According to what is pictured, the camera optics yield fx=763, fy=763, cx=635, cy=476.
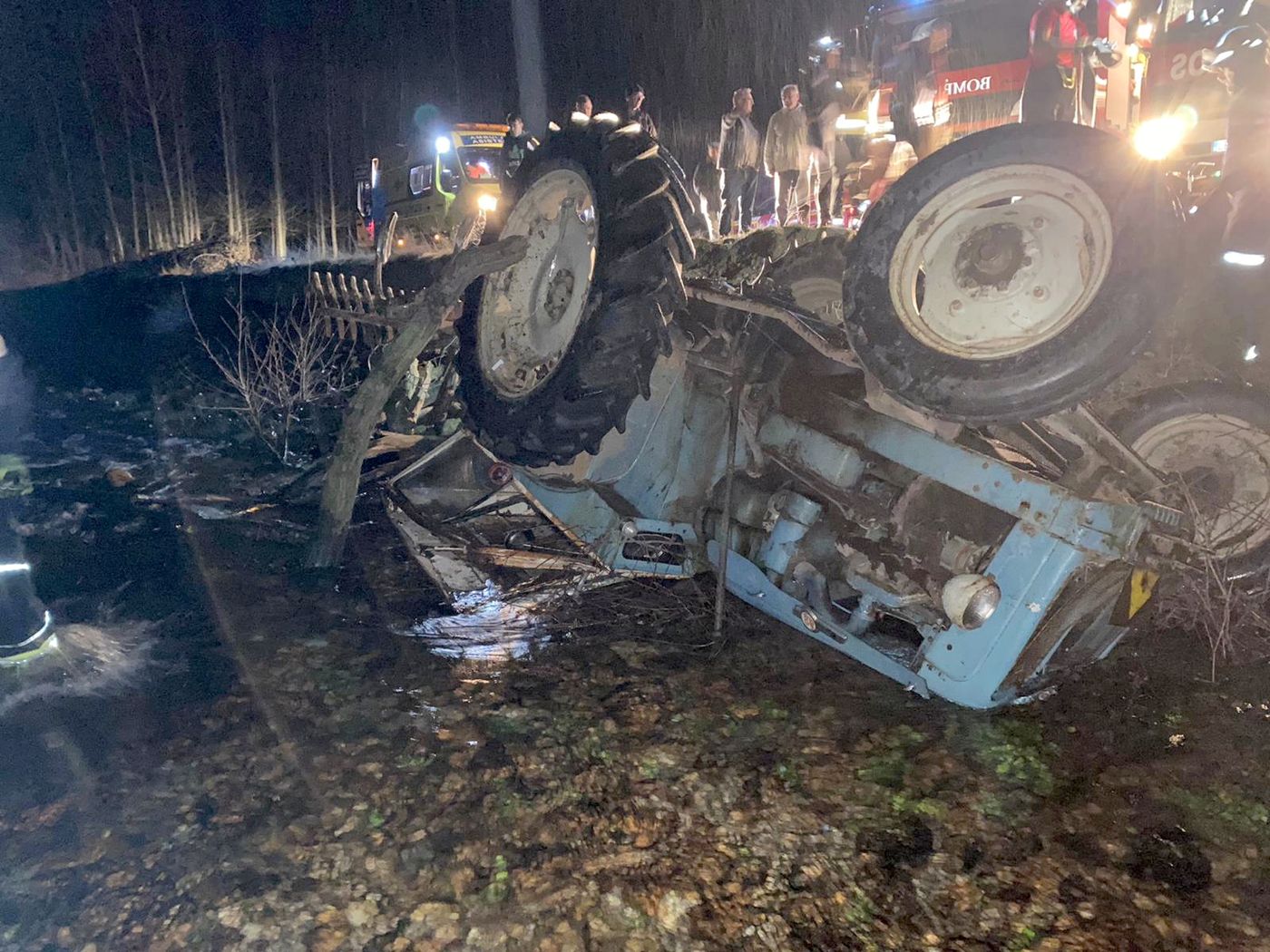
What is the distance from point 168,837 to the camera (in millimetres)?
2125

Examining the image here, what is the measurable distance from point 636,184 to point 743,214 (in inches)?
253

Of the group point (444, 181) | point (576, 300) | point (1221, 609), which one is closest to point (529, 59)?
point (444, 181)

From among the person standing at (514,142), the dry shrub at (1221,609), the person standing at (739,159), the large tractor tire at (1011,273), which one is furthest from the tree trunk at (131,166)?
the dry shrub at (1221,609)

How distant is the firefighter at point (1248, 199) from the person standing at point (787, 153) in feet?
15.4

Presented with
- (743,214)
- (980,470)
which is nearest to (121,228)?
(743,214)

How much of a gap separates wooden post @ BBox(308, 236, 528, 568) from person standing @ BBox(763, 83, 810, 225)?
5833mm

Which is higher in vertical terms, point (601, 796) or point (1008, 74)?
point (1008, 74)

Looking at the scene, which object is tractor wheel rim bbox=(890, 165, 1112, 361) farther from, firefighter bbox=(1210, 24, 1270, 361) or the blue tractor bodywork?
firefighter bbox=(1210, 24, 1270, 361)

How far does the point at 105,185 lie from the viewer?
74.7 feet

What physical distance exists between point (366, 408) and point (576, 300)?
1.34 m

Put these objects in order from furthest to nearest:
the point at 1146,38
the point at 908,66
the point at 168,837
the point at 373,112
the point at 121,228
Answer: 1. the point at 373,112
2. the point at 121,228
3. the point at 908,66
4. the point at 1146,38
5. the point at 168,837

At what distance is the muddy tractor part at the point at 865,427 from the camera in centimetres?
242

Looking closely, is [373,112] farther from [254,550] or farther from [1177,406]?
[1177,406]

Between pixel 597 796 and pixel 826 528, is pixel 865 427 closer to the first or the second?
pixel 826 528
